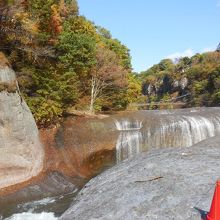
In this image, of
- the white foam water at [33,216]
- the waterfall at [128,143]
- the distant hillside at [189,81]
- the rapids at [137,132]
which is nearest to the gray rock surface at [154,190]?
the white foam water at [33,216]

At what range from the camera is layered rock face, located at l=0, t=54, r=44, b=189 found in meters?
17.6

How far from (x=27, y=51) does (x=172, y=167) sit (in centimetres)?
1658

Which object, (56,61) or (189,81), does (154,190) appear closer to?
(56,61)

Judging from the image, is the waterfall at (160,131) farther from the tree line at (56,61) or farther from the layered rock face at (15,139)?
the layered rock face at (15,139)

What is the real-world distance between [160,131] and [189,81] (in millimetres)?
74034

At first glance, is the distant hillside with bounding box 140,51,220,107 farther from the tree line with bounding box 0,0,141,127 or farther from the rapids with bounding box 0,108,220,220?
the rapids with bounding box 0,108,220,220

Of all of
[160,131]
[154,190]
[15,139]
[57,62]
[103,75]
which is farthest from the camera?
[103,75]

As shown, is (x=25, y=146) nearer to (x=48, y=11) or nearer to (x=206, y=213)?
(x=48, y=11)

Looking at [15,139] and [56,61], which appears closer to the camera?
[15,139]

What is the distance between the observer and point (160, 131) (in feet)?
79.2

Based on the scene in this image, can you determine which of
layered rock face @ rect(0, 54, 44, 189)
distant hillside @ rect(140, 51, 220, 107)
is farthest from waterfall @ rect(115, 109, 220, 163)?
distant hillside @ rect(140, 51, 220, 107)

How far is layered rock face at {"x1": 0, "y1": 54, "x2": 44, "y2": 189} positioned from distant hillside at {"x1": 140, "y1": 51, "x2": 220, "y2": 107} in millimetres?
51510

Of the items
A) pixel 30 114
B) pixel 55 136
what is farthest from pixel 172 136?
pixel 30 114

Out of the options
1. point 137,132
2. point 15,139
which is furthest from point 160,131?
point 15,139
